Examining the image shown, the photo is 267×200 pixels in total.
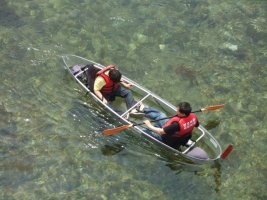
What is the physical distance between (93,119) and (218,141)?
12.6 feet

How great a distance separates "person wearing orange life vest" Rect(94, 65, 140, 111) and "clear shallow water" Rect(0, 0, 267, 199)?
0.58 meters

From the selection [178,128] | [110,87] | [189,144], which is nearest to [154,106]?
[110,87]

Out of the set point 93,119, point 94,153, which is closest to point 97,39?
point 93,119

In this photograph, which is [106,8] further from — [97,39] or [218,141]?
[218,141]

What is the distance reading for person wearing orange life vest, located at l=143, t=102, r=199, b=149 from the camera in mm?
11156

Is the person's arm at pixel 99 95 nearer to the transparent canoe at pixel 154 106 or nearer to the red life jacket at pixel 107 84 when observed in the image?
the transparent canoe at pixel 154 106

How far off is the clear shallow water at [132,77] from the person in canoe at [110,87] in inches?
23.0

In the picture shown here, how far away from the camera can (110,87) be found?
42.0 feet

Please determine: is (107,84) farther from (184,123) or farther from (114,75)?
(184,123)

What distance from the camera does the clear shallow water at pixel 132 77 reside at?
11.6 metres

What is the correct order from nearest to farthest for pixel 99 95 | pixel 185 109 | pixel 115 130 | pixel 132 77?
1. pixel 185 109
2. pixel 115 130
3. pixel 99 95
4. pixel 132 77

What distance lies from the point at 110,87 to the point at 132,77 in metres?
2.33

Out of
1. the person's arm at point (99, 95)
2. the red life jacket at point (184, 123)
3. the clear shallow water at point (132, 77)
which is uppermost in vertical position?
the red life jacket at point (184, 123)

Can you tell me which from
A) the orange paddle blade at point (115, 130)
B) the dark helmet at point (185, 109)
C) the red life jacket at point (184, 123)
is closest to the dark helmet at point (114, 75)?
the orange paddle blade at point (115, 130)
